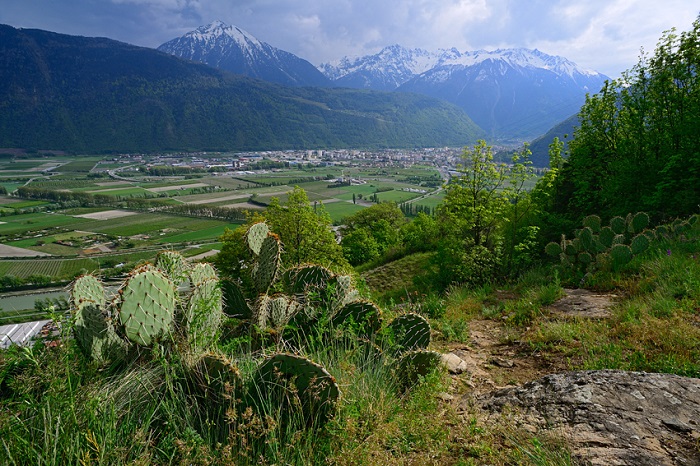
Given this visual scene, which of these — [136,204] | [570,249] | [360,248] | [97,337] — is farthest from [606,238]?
[136,204]

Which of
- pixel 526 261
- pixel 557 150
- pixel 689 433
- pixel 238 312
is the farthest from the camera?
pixel 557 150

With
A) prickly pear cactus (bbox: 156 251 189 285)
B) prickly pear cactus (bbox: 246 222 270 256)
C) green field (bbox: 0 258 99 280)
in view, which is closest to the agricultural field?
green field (bbox: 0 258 99 280)

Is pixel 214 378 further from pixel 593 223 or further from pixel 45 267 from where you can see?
pixel 45 267

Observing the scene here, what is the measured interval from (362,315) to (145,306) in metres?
2.13

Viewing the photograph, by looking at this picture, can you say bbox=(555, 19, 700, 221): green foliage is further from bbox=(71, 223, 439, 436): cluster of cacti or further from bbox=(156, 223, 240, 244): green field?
bbox=(156, 223, 240, 244): green field

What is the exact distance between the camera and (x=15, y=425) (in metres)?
2.12

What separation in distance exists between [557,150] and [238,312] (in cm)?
2052

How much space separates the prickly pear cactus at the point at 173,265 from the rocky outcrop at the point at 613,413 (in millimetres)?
3424

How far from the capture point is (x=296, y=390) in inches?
95.0

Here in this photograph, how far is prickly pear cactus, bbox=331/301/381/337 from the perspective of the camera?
3.94m

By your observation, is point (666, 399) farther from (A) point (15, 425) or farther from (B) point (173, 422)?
(A) point (15, 425)

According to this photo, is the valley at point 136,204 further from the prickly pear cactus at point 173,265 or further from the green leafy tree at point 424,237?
the green leafy tree at point 424,237

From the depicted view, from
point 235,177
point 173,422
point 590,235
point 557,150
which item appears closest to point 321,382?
point 173,422

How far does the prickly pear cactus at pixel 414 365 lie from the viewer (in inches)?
137
